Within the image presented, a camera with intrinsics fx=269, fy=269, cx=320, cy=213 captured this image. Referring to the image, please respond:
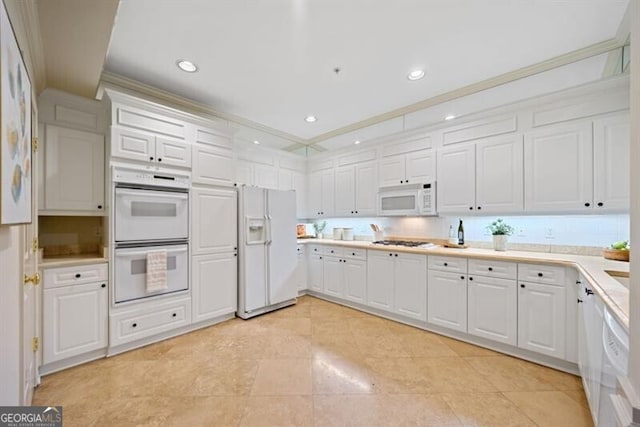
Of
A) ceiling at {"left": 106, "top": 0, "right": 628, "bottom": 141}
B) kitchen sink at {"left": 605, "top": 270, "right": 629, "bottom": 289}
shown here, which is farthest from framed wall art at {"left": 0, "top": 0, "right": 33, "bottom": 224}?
kitchen sink at {"left": 605, "top": 270, "right": 629, "bottom": 289}

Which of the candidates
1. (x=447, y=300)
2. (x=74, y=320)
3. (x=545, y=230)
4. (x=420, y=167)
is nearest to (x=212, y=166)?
(x=74, y=320)

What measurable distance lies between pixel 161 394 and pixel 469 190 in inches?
135

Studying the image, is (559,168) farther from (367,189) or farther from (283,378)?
(283,378)

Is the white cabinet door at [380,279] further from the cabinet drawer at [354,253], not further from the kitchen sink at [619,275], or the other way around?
the kitchen sink at [619,275]

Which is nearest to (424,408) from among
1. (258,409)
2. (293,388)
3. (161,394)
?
(293,388)

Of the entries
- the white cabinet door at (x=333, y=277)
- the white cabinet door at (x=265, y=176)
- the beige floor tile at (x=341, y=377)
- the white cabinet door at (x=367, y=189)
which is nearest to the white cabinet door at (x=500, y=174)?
the white cabinet door at (x=367, y=189)

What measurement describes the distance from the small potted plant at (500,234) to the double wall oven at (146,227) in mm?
3382

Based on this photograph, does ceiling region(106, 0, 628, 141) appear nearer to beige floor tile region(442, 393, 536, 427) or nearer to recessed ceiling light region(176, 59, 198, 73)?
recessed ceiling light region(176, 59, 198, 73)

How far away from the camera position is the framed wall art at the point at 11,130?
3.34 ft

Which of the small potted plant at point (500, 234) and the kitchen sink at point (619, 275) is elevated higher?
the small potted plant at point (500, 234)

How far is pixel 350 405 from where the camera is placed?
186 cm

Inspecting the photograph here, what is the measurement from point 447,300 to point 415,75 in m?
2.37

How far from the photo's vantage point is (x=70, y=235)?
2734mm

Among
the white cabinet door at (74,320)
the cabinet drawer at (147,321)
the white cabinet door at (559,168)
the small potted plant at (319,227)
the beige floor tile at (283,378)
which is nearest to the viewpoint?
the beige floor tile at (283,378)
